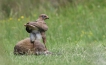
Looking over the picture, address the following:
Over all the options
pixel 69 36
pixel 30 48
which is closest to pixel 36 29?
pixel 30 48

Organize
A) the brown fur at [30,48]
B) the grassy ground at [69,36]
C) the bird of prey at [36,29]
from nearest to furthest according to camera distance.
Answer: the grassy ground at [69,36], the bird of prey at [36,29], the brown fur at [30,48]

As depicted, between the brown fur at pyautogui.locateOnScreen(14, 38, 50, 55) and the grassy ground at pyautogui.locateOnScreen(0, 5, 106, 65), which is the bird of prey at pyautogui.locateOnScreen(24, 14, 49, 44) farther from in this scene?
the grassy ground at pyautogui.locateOnScreen(0, 5, 106, 65)

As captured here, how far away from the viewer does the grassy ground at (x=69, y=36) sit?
7750mm

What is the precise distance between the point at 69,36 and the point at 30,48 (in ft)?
11.2

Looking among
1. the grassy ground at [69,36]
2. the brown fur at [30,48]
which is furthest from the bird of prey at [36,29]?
the grassy ground at [69,36]

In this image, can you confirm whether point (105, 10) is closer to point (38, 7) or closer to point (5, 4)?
point (38, 7)

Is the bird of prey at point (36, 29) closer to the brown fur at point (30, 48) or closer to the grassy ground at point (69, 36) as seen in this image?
the brown fur at point (30, 48)

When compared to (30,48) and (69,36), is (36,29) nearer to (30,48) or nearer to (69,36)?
(30,48)

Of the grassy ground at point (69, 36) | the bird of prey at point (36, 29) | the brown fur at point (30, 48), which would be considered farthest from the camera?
the brown fur at point (30, 48)

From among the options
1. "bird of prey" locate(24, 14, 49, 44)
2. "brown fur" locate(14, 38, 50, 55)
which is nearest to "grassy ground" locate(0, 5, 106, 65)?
"brown fur" locate(14, 38, 50, 55)

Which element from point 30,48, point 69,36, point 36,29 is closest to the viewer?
point 36,29

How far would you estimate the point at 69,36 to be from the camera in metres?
11.8

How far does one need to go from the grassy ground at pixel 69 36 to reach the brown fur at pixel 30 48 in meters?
0.18

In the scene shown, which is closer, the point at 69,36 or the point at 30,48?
the point at 30,48
